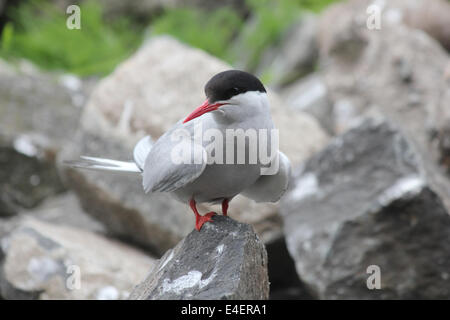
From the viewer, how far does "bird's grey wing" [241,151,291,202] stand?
343cm

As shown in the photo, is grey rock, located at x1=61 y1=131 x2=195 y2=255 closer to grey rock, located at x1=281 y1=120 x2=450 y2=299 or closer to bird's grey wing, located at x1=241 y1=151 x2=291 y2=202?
grey rock, located at x1=281 y1=120 x2=450 y2=299

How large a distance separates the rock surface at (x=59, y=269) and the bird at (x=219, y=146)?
5.25 feet

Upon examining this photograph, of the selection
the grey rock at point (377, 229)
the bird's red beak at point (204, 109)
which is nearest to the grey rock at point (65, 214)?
the grey rock at point (377, 229)

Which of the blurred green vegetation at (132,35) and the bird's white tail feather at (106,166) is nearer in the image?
the bird's white tail feather at (106,166)

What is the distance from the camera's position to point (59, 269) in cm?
462

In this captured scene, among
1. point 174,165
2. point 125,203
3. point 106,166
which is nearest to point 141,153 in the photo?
point 106,166

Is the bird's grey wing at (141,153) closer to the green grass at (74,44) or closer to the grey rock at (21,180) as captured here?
the grey rock at (21,180)

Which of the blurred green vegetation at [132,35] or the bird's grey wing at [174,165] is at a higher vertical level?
the blurred green vegetation at [132,35]

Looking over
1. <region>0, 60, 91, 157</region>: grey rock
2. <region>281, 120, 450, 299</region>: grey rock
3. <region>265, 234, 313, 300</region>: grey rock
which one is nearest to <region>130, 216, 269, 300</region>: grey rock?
<region>281, 120, 450, 299</region>: grey rock

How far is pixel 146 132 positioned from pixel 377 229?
2.16 metres

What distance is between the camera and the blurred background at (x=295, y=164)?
176 inches

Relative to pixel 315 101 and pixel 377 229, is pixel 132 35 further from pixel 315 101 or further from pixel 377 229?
pixel 377 229

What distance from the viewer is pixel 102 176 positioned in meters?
5.36

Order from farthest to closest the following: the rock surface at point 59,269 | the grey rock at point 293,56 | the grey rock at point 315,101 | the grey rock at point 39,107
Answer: the grey rock at point 293,56 → the grey rock at point 315,101 → the grey rock at point 39,107 → the rock surface at point 59,269
